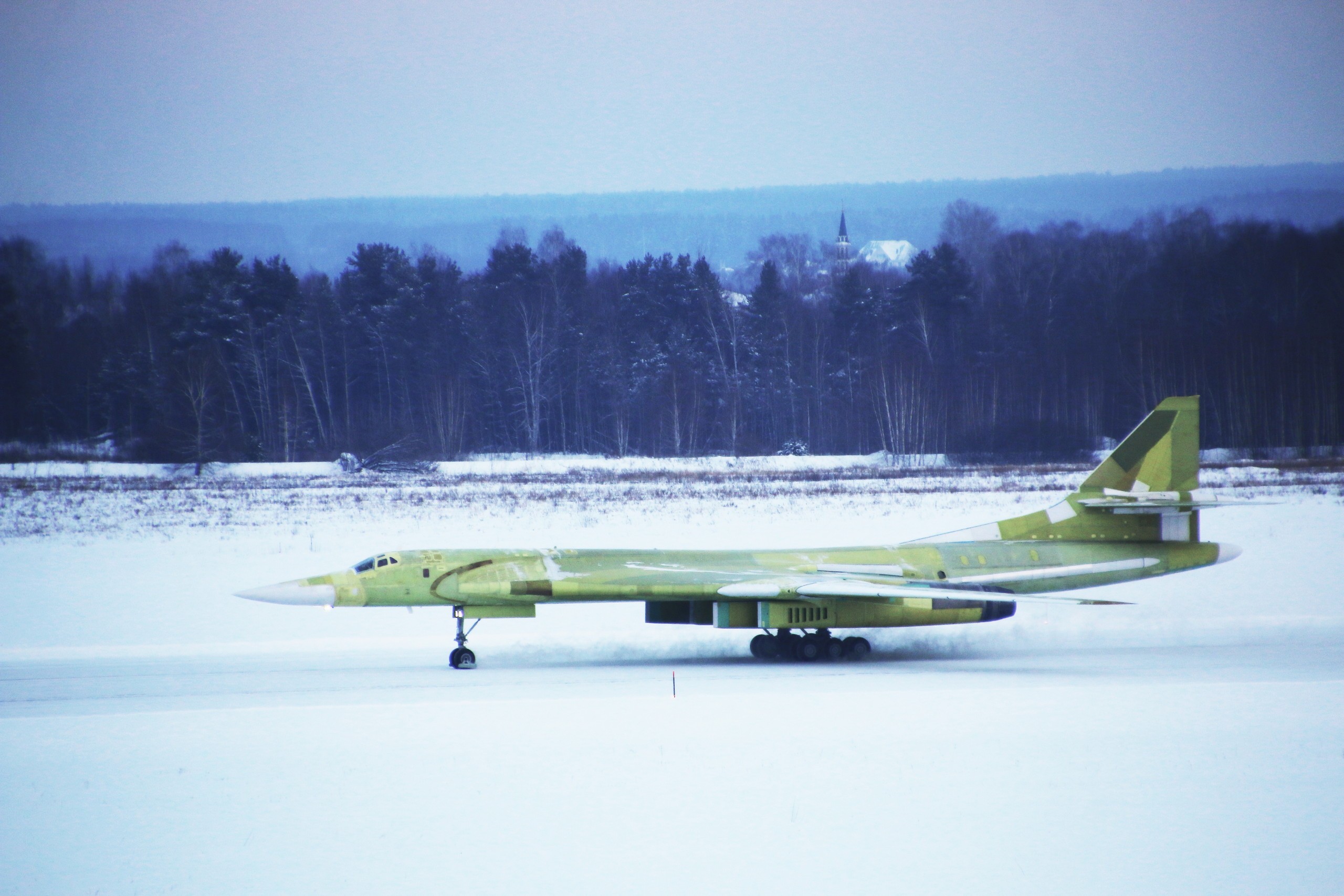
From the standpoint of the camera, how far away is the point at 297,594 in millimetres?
14195

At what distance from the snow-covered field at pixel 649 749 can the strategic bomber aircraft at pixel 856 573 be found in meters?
0.74

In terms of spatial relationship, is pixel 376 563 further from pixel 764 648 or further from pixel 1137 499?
pixel 1137 499

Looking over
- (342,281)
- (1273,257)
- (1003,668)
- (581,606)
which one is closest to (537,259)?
(342,281)

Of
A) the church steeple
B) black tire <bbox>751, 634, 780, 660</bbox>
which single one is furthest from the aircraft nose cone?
the church steeple

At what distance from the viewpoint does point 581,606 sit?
20484 millimetres

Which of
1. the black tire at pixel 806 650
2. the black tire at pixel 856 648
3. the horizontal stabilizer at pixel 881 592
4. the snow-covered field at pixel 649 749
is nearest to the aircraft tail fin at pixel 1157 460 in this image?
the snow-covered field at pixel 649 749

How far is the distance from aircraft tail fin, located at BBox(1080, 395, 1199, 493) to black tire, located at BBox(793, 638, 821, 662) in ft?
16.1

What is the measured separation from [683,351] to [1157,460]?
45964 mm

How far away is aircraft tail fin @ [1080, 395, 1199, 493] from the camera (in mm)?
17031

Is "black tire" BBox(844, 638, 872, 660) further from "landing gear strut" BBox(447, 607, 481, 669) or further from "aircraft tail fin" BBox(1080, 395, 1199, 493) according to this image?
"landing gear strut" BBox(447, 607, 481, 669)

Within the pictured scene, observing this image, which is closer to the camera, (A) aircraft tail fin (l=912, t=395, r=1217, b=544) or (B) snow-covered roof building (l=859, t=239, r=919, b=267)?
(A) aircraft tail fin (l=912, t=395, r=1217, b=544)

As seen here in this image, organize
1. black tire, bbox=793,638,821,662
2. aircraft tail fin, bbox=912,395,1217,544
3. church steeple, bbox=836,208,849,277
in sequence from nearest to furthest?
1. black tire, bbox=793,638,821,662
2. aircraft tail fin, bbox=912,395,1217,544
3. church steeple, bbox=836,208,849,277

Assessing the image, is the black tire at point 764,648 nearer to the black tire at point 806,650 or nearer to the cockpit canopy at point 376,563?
the black tire at point 806,650

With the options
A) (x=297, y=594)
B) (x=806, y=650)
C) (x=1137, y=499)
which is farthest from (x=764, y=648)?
(x=297, y=594)
